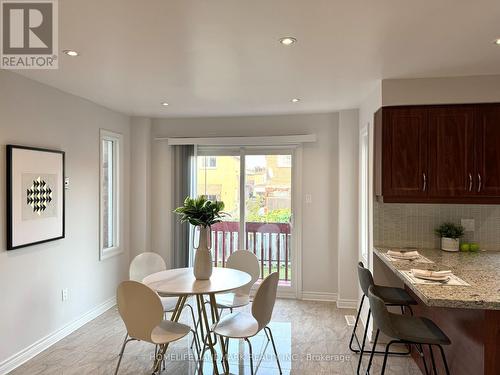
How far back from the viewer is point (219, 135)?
5.10 metres

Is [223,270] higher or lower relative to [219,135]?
lower

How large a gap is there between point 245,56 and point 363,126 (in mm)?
Result: 2060

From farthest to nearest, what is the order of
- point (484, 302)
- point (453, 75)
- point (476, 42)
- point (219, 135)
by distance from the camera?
point (219, 135) → point (453, 75) → point (476, 42) → point (484, 302)

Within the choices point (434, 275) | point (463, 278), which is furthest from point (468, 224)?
point (434, 275)

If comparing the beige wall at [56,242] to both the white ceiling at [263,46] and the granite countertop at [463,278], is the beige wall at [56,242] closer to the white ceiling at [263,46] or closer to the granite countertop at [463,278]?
the white ceiling at [263,46]

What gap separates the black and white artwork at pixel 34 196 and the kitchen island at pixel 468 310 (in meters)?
3.05

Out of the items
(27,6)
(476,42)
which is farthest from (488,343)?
(27,6)

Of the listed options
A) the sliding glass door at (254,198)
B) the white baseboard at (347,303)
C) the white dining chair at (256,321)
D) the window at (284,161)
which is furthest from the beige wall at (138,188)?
→ the white baseboard at (347,303)

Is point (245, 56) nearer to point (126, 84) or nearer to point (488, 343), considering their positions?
point (126, 84)

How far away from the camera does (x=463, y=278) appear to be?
2383 millimetres

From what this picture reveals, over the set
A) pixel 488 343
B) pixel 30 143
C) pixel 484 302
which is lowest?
pixel 488 343

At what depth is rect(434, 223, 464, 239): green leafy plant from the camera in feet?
10.9

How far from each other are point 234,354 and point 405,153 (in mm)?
2382

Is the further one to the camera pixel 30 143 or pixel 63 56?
pixel 30 143
